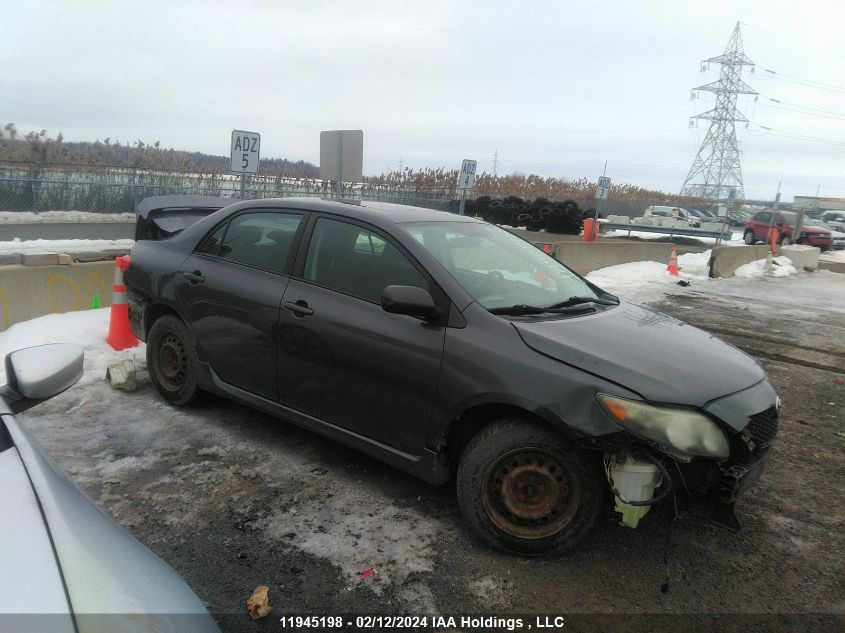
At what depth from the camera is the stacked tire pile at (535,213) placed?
2652 cm

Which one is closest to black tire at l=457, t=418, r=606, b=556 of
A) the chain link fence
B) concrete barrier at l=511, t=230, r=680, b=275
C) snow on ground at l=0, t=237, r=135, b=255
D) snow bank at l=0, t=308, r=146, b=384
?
snow bank at l=0, t=308, r=146, b=384

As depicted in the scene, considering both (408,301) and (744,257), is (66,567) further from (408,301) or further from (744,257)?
(744,257)

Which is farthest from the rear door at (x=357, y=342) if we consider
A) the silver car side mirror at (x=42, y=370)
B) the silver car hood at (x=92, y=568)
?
the silver car hood at (x=92, y=568)

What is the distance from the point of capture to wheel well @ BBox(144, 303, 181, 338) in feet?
15.0

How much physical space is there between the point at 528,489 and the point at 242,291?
2.24 m

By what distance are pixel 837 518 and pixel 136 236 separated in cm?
569

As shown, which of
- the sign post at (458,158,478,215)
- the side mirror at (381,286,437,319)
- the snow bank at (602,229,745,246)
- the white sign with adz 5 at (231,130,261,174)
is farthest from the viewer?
the snow bank at (602,229,745,246)

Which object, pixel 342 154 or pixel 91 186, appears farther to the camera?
pixel 91 186

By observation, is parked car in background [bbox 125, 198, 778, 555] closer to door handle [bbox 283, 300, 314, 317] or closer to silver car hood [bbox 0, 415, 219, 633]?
door handle [bbox 283, 300, 314, 317]

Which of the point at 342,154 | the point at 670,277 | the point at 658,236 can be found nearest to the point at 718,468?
the point at 342,154

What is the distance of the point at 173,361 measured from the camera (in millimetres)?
4535

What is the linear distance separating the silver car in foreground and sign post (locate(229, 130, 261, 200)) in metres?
9.11

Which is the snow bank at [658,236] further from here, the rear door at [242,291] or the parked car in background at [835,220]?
the rear door at [242,291]

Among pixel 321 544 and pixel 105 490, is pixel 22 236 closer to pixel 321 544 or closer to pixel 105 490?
pixel 105 490
